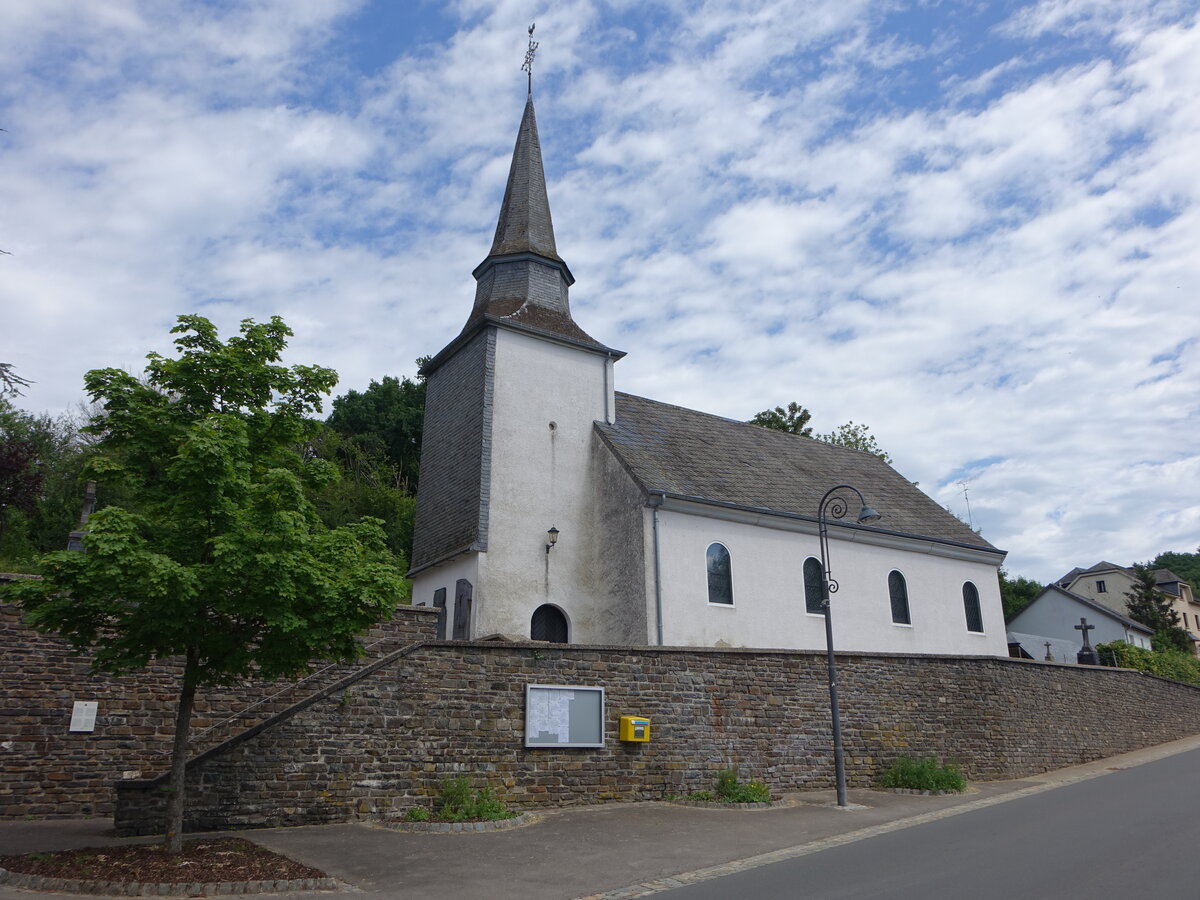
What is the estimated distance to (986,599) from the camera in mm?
28172

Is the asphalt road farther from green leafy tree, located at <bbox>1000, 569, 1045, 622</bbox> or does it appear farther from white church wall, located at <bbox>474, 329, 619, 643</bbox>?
green leafy tree, located at <bbox>1000, 569, 1045, 622</bbox>

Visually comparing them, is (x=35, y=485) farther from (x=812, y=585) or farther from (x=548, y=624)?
(x=812, y=585)

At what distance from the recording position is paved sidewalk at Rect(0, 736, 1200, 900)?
8875 mm

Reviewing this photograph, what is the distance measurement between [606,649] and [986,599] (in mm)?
18170

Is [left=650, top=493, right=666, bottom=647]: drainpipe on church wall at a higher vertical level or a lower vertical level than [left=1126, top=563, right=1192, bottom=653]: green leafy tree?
lower

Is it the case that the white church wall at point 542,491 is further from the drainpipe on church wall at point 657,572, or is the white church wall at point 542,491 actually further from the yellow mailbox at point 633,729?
the yellow mailbox at point 633,729

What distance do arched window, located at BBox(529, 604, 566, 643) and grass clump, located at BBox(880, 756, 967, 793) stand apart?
8149 millimetres

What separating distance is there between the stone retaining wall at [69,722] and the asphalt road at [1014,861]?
26.0 feet

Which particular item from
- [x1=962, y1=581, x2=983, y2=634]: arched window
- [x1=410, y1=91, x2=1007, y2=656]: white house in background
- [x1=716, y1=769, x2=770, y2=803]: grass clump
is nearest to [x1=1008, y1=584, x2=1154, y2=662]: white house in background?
[x1=962, y1=581, x2=983, y2=634]: arched window

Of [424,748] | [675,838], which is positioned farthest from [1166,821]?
[424,748]

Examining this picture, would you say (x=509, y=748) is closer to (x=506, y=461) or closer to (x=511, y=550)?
(x=511, y=550)

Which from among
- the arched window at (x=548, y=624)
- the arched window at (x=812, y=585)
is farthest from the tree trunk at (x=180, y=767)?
the arched window at (x=812, y=585)

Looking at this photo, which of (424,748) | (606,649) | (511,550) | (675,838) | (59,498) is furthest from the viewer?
(59,498)

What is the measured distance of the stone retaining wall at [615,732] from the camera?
38.4ft
